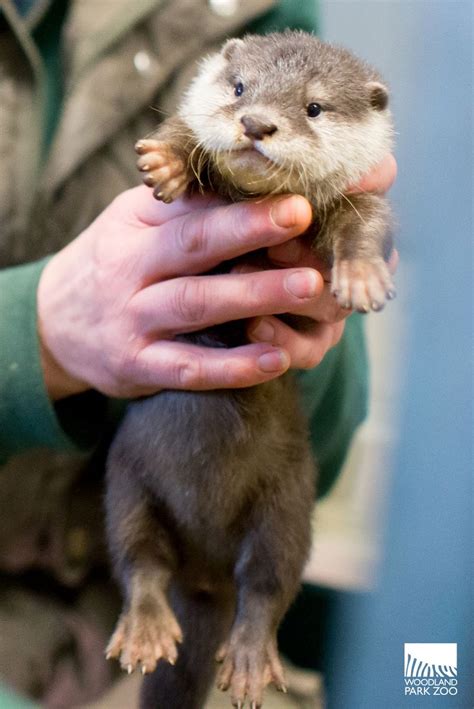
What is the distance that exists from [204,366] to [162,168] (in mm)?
214

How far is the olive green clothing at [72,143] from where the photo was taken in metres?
1.07

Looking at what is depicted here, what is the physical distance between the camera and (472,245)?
1.00 metres

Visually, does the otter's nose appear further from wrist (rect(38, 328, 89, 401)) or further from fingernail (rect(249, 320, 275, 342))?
wrist (rect(38, 328, 89, 401))

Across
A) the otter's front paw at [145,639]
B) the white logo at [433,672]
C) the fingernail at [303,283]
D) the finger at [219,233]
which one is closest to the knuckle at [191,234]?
the finger at [219,233]

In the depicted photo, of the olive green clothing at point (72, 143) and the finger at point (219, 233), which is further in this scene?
the olive green clothing at point (72, 143)

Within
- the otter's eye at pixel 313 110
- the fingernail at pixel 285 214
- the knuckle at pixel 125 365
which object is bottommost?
the knuckle at pixel 125 365

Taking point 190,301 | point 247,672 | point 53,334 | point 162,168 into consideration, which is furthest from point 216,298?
point 247,672

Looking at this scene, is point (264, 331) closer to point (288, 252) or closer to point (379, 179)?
point (288, 252)

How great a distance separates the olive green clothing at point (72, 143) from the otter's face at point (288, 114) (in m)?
0.21

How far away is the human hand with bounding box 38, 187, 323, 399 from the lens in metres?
0.76

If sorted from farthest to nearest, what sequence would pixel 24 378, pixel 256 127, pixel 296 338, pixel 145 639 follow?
pixel 24 378
pixel 296 338
pixel 145 639
pixel 256 127

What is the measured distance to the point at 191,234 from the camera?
2.59ft

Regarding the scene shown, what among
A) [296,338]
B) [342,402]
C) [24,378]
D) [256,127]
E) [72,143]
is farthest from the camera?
[342,402]

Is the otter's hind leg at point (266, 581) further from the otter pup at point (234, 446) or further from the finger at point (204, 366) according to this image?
the finger at point (204, 366)
